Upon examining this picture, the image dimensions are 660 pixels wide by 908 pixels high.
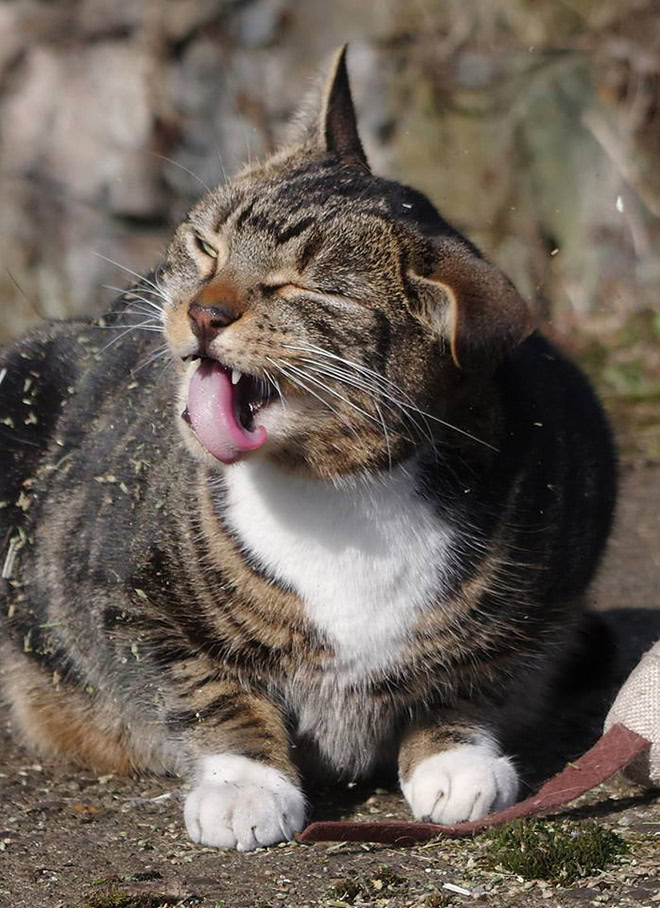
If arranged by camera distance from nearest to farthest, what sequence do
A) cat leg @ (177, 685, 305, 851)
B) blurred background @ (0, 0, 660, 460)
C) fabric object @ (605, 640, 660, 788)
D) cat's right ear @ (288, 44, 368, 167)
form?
1. cat leg @ (177, 685, 305, 851)
2. fabric object @ (605, 640, 660, 788)
3. cat's right ear @ (288, 44, 368, 167)
4. blurred background @ (0, 0, 660, 460)

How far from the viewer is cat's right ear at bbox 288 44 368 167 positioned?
3.23 m

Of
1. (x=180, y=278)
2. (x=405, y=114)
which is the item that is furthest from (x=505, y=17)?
(x=180, y=278)

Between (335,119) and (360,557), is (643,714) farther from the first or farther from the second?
(335,119)

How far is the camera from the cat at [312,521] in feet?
8.52

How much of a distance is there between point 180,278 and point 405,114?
467cm

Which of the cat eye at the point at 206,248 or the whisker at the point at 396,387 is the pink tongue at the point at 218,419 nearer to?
the whisker at the point at 396,387

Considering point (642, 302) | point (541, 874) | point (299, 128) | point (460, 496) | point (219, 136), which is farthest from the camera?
point (219, 136)

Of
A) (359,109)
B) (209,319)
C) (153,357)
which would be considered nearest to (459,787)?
(209,319)

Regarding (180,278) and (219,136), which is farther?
(219,136)

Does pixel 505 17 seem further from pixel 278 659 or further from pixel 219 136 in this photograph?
pixel 278 659

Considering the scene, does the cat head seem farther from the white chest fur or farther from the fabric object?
the fabric object

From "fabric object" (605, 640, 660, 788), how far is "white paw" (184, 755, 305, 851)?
2.18 ft

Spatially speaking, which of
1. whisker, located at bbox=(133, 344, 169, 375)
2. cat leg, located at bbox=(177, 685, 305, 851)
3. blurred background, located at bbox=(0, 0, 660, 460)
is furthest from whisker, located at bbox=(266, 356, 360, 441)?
blurred background, located at bbox=(0, 0, 660, 460)

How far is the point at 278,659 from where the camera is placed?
2828 mm
